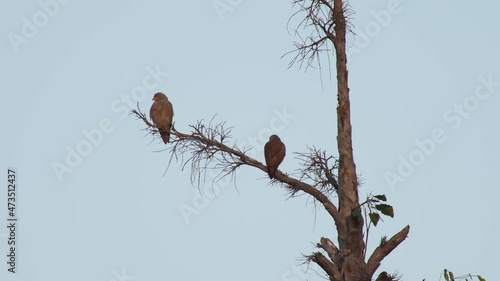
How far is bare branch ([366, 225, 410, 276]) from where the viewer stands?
7.25 m

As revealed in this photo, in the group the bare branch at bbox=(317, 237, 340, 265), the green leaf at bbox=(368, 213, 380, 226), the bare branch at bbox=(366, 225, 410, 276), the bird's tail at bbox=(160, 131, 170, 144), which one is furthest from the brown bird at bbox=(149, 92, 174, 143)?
the bare branch at bbox=(366, 225, 410, 276)

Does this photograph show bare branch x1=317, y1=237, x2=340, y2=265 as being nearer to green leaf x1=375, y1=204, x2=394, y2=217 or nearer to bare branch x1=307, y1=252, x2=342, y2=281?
bare branch x1=307, y1=252, x2=342, y2=281

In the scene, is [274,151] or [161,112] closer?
[274,151]

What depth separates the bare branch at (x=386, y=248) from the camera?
Answer: 725 cm

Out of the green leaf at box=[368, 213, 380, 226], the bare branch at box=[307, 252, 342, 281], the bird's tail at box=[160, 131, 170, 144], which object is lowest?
the bare branch at box=[307, 252, 342, 281]

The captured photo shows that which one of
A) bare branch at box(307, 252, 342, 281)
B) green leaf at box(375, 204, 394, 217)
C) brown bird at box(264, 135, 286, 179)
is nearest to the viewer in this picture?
bare branch at box(307, 252, 342, 281)

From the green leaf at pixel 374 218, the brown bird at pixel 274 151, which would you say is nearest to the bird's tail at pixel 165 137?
the brown bird at pixel 274 151

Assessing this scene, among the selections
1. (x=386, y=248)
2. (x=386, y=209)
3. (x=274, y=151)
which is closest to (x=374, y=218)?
(x=386, y=209)

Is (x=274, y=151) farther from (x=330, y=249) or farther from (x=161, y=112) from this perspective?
(x=330, y=249)

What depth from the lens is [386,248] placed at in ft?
23.9

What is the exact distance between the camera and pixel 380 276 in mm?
7156

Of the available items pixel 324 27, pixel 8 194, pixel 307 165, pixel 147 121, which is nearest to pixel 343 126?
pixel 307 165

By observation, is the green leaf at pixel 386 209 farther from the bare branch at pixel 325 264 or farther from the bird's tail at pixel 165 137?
the bird's tail at pixel 165 137

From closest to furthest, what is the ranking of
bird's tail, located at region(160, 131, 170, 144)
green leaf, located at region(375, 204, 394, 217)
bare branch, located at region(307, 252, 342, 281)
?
bare branch, located at region(307, 252, 342, 281), green leaf, located at region(375, 204, 394, 217), bird's tail, located at region(160, 131, 170, 144)
